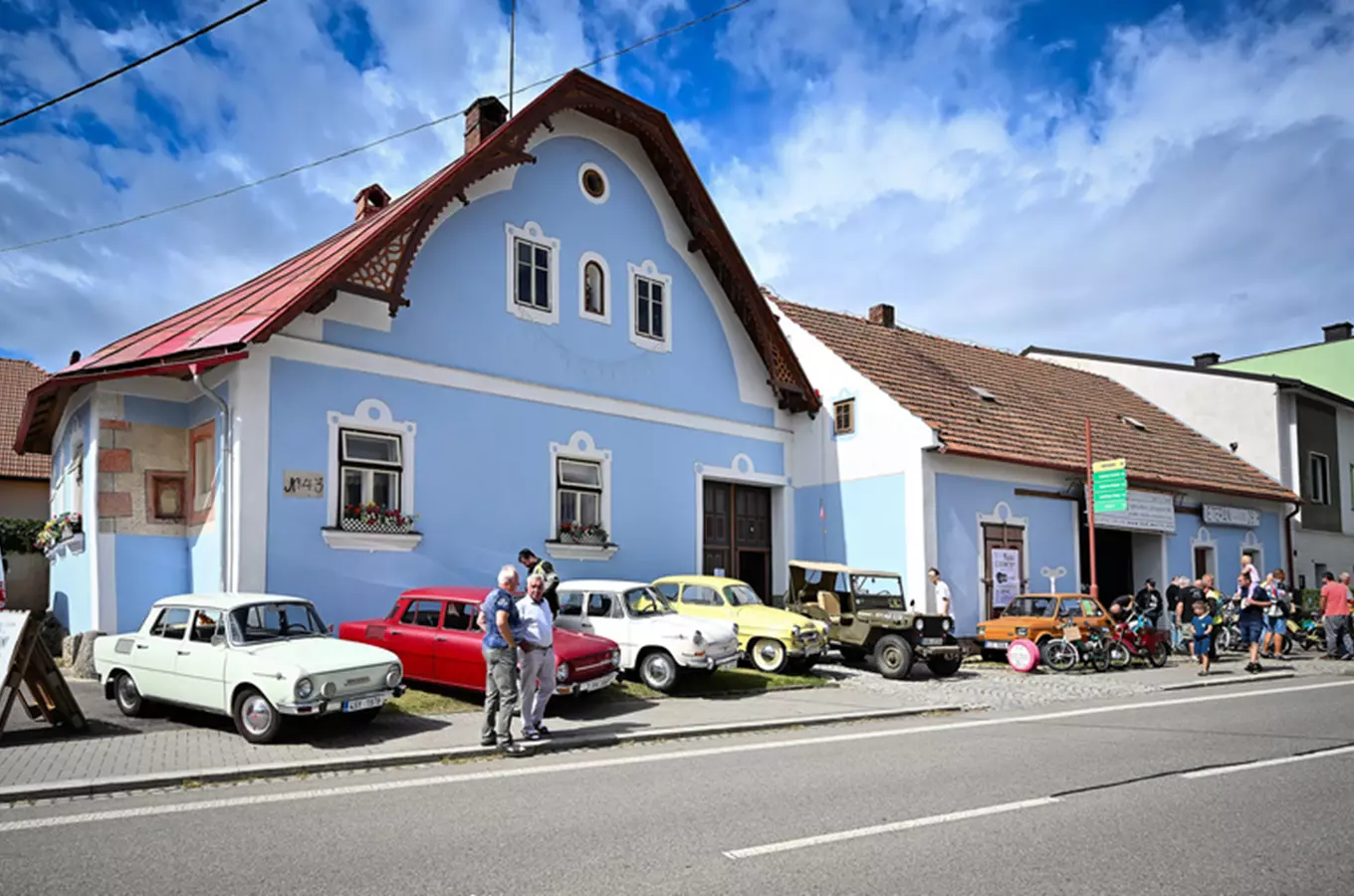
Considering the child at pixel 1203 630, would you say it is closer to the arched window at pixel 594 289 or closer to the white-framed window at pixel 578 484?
the white-framed window at pixel 578 484

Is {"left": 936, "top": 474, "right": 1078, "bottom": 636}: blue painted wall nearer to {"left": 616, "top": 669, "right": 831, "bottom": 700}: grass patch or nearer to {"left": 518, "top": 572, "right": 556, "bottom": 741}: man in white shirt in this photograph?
{"left": 616, "top": 669, "right": 831, "bottom": 700}: grass patch

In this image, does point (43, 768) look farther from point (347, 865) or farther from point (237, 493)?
point (237, 493)

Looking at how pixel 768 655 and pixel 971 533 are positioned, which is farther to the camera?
pixel 971 533

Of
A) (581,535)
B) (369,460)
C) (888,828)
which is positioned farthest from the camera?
(581,535)

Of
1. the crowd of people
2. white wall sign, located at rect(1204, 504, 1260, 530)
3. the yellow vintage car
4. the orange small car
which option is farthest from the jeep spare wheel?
white wall sign, located at rect(1204, 504, 1260, 530)

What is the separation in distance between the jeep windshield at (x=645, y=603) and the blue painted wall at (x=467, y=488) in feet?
9.92

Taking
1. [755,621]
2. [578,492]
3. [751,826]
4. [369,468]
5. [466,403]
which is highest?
[466,403]

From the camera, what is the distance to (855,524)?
21.6 meters

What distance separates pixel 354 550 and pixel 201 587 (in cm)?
217

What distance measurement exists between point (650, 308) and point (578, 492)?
415 cm

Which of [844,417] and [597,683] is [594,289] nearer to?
[844,417]

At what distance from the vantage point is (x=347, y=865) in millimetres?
5840

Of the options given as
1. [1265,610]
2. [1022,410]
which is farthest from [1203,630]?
[1022,410]

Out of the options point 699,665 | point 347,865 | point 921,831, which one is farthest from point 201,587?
point 921,831
